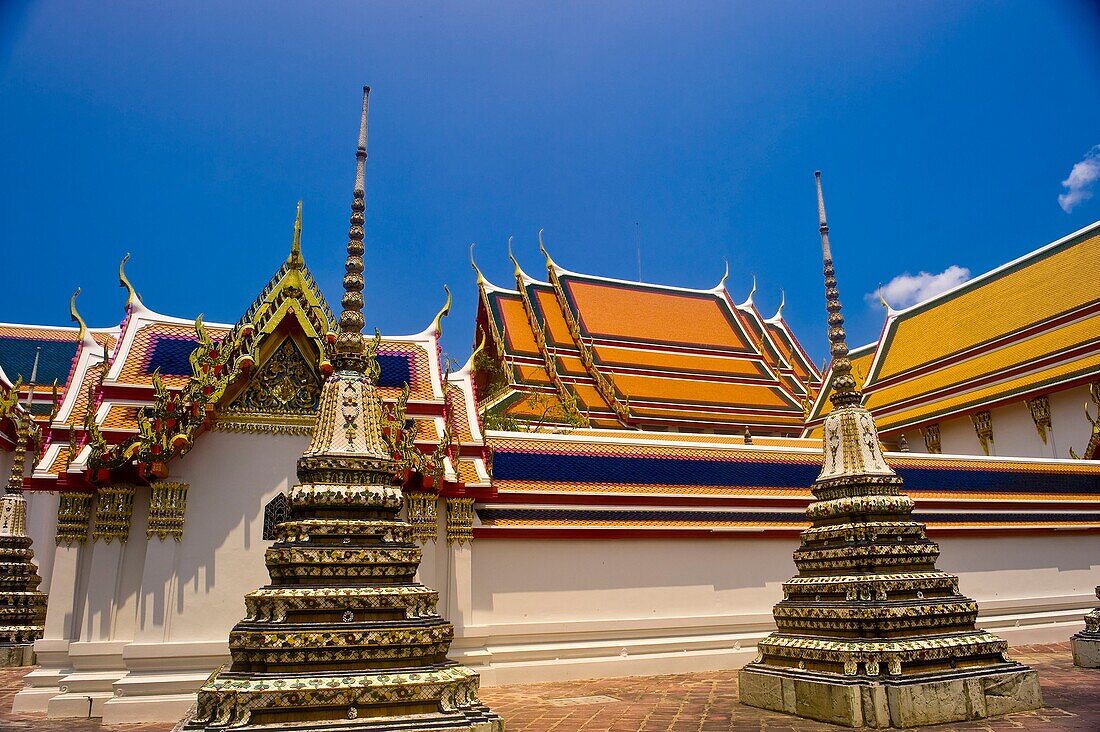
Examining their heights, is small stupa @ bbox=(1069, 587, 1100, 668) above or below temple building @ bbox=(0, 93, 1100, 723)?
below

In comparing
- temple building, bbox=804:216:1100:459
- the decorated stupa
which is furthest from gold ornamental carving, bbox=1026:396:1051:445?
the decorated stupa

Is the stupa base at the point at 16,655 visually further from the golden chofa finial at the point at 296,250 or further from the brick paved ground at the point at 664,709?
the golden chofa finial at the point at 296,250

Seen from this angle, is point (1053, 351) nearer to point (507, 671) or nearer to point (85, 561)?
point (507, 671)

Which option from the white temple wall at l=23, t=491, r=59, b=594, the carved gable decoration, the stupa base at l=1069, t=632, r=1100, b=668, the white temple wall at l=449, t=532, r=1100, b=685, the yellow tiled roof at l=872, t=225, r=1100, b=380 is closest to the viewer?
the carved gable decoration

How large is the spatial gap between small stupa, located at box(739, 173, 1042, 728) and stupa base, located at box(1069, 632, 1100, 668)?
11.4 feet

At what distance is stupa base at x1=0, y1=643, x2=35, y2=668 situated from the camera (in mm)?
11289

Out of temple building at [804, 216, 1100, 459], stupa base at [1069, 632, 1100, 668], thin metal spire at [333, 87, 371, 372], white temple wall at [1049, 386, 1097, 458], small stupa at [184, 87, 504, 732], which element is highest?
temple building at [804, 216, 1100, 459]

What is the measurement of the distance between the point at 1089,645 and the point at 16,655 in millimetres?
14211

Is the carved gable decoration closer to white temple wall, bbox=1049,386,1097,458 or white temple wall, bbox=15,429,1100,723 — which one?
white temple wall, bbox=15,429,1100,723

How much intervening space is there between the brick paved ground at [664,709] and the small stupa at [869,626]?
200 millimetres

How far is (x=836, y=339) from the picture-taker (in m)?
7.45

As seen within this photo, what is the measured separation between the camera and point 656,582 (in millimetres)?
10406

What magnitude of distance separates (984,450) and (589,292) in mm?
12389

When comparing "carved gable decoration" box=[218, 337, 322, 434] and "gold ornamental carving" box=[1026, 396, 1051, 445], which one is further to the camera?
"gold ornamental carving" box=[1026, 396, 1051, 445]
